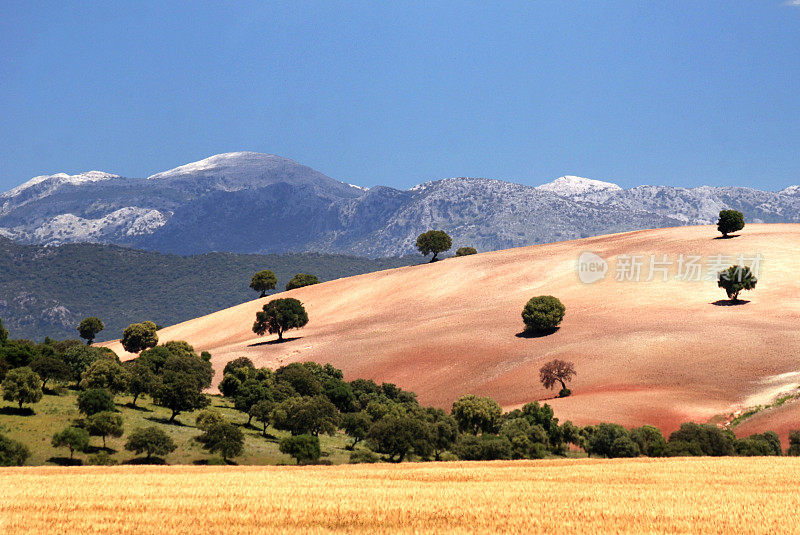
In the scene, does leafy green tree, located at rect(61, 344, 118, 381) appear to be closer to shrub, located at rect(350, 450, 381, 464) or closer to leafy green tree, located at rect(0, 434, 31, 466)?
leafy green tree, located at rect(0, 434, 31, 466)

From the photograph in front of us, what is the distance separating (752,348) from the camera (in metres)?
104

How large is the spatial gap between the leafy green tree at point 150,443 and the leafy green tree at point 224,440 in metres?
3.71

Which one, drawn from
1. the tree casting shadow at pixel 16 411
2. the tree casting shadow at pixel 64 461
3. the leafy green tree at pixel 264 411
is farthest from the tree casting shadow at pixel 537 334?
the tree casting shadow at pixel 64 461

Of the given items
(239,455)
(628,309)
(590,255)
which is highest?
(590,255)

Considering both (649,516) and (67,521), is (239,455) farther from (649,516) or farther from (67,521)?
(649,516)

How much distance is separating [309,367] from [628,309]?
5327cm

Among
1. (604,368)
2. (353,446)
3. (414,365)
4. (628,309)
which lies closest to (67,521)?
(353,446)

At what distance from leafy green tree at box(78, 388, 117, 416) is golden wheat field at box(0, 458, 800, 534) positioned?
4065 centimetres

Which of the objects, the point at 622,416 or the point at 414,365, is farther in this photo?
the point at 414,365

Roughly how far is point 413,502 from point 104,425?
53.0 m

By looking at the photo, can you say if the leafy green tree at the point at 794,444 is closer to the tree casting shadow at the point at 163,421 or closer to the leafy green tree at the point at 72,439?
the leafy green tree at the point at 72,439

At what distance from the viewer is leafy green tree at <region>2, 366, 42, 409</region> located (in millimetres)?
86250

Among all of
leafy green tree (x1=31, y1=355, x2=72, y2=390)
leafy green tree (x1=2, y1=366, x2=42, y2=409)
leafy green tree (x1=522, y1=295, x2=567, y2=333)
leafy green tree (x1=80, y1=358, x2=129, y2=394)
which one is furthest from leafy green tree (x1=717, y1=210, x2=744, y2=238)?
leafy green tree (x1=2, y1=366, x2=42, y2=409)

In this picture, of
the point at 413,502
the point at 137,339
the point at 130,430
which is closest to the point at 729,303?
the point at 130,430
